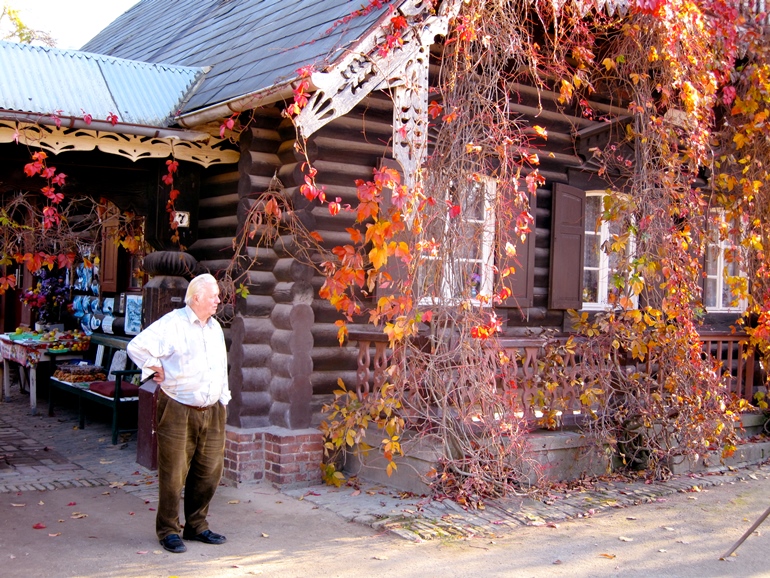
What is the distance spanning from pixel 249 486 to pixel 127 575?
94.5 inches

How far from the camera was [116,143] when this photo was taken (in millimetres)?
7852

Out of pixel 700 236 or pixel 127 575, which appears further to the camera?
pixel 700 236

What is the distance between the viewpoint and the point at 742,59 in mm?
10305

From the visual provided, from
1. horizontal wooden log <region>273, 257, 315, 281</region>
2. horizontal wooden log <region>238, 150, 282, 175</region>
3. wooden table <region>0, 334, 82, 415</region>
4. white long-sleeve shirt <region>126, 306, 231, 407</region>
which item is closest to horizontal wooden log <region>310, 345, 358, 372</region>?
horizontal wooden log <region>273, 257, 315, 281</region>

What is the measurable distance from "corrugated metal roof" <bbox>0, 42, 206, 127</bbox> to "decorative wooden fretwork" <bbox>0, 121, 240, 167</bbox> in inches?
6.1

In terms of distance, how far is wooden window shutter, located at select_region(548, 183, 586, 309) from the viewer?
9688 millimetres

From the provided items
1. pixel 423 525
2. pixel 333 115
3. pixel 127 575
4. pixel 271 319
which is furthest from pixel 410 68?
pixel 127 575

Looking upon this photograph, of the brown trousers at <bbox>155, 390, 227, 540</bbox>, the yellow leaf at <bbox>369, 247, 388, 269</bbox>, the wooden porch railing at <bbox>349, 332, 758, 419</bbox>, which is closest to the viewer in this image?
the brown trousers at <bbox>155, 390, 227, 540</bbox>

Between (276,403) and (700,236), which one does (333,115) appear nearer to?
(276,403)

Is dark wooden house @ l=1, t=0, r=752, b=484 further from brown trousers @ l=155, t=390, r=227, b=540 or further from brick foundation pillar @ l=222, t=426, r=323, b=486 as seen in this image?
brown trousers @ l=155, t=390, r=227, b=540

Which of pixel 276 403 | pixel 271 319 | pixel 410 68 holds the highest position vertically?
pixel 410 68

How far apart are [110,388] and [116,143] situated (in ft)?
11.2

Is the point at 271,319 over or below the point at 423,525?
over

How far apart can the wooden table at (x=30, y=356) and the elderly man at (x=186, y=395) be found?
22.2 feet
